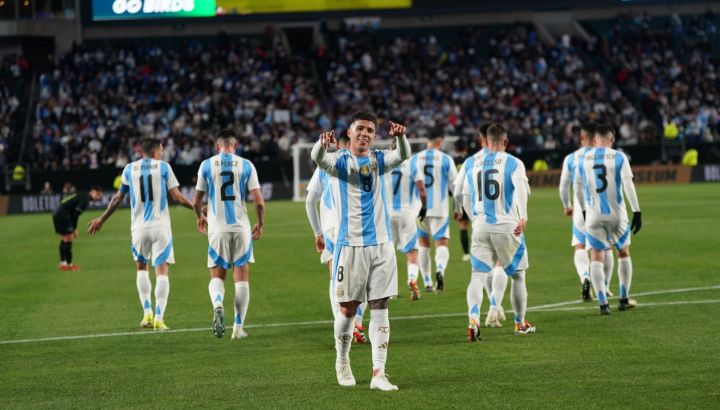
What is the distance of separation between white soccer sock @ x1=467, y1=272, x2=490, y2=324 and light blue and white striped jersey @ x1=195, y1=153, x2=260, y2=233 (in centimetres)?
279

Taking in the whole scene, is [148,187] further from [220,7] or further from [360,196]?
[220,7]

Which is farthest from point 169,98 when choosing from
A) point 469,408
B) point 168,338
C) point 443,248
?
point 469,408

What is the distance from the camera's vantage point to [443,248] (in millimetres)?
17422

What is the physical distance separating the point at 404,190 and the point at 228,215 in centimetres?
414

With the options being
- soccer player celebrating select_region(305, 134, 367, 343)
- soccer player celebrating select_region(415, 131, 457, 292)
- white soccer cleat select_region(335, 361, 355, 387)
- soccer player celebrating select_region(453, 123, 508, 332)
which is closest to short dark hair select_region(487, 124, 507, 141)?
soccer player celebrating select_region(453, 123, 508, 332)

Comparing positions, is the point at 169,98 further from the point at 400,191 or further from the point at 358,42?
the point at 400,191

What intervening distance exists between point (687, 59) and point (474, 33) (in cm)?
1085

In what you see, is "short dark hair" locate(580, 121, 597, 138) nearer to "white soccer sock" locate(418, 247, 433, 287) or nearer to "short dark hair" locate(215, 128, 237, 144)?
"white soccer sock" locate(418, 247, 433, 287)

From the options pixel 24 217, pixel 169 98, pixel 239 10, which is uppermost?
pixel 239 10

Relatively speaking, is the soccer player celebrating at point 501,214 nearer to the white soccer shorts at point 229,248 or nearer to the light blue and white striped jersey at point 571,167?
the light blue and white striped jersey at point 571,167

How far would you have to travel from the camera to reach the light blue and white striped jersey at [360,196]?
31.5 ft

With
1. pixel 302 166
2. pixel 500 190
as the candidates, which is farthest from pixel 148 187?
pixel 302 166

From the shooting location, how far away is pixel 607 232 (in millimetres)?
14070

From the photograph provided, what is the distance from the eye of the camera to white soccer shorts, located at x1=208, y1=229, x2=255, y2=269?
514 inches
